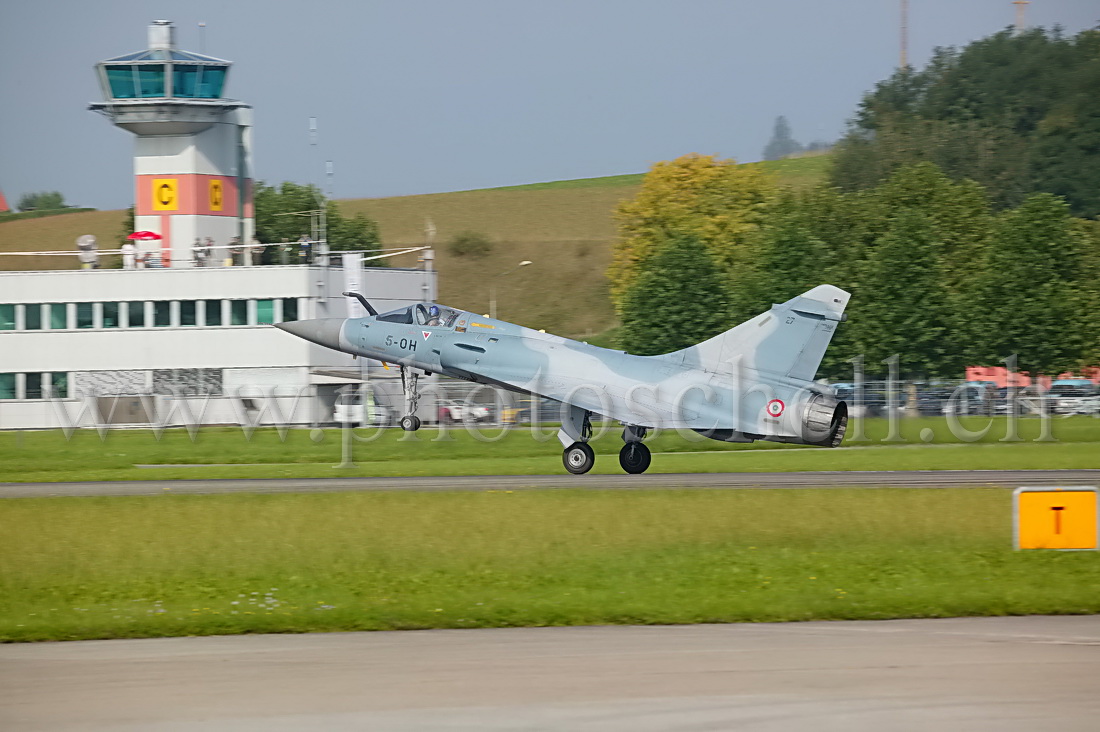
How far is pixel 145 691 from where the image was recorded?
9930mm

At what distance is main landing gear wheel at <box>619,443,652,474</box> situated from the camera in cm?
2797

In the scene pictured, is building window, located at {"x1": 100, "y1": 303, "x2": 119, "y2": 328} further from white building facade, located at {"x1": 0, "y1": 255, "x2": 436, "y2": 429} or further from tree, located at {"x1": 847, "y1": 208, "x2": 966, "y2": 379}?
tree, located at {"x1": 847, "y1": 208, "x2": 966, "y2": 379}

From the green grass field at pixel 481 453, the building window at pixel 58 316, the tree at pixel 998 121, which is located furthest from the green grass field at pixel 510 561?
the tree at pixel 998 121

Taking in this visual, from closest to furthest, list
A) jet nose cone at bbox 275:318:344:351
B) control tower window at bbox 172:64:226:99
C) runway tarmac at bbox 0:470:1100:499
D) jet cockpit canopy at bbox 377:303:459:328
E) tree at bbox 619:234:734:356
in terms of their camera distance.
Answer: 1. runway tarmac at bbox 0:470:1100:499
2. jet cockpit canopy at bbox 377:303:459:328
3. jet nose cone at bbox 275:318:344:351
4. control tower window at bbox 172:64:226:99
5. tree at bbox 619:234:734:356

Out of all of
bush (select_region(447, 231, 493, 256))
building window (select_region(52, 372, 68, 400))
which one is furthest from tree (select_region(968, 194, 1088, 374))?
bush (select_region(447, 231, 493, 256))

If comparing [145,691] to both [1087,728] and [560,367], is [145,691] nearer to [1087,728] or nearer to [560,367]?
[1087,728]

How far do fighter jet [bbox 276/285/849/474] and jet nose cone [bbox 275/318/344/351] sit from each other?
4 centimetres

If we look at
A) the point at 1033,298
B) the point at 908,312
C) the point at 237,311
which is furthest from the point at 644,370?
the point at 1033,298

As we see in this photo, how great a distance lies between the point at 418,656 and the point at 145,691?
7.79 ft

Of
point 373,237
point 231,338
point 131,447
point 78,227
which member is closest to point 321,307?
point 231,338

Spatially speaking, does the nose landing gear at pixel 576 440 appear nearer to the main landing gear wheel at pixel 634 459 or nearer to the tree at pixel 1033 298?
the main landing gear wheel at pixel 634 459

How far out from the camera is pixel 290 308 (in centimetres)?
5741

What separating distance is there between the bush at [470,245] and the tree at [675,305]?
55394mm

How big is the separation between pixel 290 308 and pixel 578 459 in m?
32.6
